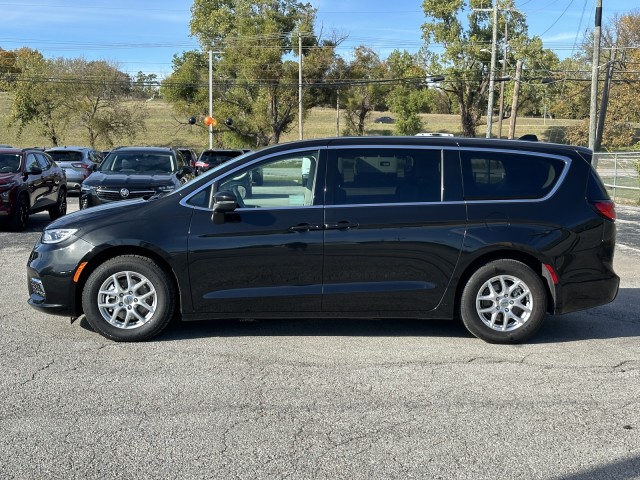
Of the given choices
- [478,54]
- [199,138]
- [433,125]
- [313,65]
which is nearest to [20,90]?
[199,138]

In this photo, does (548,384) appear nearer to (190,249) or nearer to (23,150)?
(190,249)

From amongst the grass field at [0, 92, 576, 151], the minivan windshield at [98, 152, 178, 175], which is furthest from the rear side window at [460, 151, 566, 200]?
the grass field at [0, 92, 576, 151]

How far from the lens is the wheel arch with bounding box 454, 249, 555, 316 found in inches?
250

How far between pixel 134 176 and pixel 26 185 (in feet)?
7.55

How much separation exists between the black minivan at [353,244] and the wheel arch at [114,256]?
0.04ft

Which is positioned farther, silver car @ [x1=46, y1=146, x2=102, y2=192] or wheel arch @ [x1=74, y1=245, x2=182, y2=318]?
silver car @ [x1=46, y1=146, x2=102, y2=192]

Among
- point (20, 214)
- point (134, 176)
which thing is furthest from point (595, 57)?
point (20, 214)

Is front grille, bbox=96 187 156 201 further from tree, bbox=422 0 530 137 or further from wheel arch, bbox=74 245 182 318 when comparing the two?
tree, bbox=422 0 530 137

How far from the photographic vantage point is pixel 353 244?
6176 mm

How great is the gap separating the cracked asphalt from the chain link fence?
18.3m

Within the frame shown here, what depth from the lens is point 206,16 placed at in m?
72.1

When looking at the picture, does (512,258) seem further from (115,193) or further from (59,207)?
(59,207)

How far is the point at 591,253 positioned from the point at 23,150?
12.3 meters

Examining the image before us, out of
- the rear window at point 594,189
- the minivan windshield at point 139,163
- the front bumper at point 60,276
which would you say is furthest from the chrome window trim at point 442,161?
the minivan windshield at point 139,163
